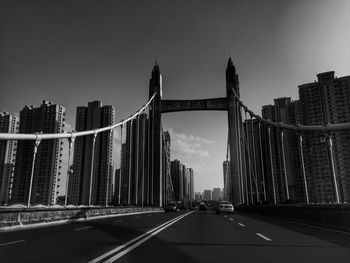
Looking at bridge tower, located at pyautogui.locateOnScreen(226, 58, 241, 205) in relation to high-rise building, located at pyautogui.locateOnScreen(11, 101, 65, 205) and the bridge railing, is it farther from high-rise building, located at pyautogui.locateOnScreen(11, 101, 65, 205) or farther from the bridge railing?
high-rise building, located at pyautogui.locateOnScreen(11, 101, 65, 205)

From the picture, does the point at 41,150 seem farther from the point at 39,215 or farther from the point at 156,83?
the point at 39,215

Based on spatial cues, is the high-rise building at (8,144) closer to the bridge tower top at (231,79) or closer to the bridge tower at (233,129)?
the bridge tower at (233,129)

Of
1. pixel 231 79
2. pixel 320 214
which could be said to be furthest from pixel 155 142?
pixel 320 214

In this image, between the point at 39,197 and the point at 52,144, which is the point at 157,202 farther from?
the point at 39,197

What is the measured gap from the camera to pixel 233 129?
2031 inches

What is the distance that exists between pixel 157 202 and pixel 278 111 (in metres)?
22.5

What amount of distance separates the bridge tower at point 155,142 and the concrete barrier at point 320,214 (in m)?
26.1

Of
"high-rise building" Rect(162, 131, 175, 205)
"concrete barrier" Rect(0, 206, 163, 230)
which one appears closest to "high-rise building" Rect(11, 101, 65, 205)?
"high-rise building" Rect(162, 131, 175, 205)

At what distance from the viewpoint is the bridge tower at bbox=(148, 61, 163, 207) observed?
51.1 metres

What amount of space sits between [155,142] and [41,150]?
1767 centimetres

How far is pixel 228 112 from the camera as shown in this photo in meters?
53.4

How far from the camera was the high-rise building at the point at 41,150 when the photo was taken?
44125mm

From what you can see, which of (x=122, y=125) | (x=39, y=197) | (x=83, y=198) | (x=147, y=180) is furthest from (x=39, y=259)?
(x=39, y=197)

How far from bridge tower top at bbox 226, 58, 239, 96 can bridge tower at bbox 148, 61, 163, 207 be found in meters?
11.2
